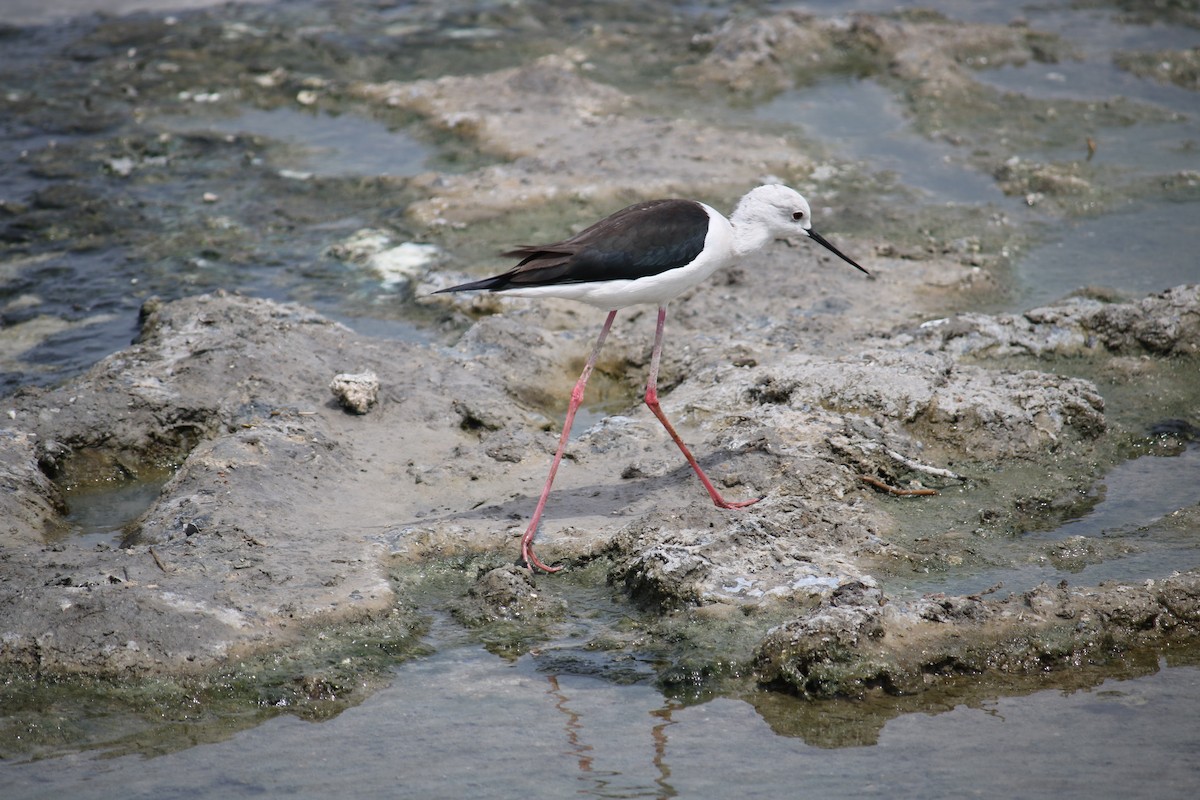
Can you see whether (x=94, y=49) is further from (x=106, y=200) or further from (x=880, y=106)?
(x=880, y=106)

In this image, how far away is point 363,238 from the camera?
316 inches

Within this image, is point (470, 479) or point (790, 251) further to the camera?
point (790, 251)

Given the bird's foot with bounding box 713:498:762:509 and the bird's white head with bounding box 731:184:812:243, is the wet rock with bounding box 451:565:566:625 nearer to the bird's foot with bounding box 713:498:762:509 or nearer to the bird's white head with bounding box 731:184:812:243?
the bird's foot with bounding box 713:498:762:509

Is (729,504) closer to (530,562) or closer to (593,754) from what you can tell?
(530,562)

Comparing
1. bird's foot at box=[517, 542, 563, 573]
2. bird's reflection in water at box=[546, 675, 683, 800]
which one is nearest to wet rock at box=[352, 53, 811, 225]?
bird's foot at box=[517, 542, 563, 573]

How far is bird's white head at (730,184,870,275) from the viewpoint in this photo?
527 centimetres

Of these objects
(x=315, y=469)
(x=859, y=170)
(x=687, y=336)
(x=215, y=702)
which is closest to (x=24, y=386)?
(x=315, y=469)

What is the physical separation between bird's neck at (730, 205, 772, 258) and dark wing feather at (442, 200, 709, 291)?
290mm

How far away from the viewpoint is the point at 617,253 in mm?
4902

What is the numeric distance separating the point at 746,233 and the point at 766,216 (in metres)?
0.12

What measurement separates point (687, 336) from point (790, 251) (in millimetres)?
1228

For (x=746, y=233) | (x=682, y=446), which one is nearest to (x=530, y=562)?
(x=682, y=446)

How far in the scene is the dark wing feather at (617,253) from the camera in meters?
4.90

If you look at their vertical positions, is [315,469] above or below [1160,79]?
below
